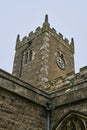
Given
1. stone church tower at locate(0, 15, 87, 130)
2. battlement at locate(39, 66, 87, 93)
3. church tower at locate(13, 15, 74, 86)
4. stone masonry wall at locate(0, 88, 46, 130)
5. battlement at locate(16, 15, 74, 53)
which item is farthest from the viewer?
battlement at locate(16, 15, 74, 53)

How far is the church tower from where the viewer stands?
18562 millimetres

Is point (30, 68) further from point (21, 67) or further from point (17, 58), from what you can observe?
point (17, 58)

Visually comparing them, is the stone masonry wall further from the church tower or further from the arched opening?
the church tower

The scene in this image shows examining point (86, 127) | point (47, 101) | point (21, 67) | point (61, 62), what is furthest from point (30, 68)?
point (86, 127)

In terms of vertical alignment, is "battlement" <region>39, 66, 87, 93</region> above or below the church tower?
below

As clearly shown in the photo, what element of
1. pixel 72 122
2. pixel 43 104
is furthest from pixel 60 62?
pixel 72 122

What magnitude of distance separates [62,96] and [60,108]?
0.52 m

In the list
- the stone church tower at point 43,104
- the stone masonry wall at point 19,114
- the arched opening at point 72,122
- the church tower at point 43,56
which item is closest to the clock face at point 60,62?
the church tower at point 43,56

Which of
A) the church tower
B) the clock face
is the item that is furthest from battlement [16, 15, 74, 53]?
the clock face

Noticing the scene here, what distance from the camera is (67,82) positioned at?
36.8 ft

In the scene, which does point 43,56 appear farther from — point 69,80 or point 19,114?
point 19,114

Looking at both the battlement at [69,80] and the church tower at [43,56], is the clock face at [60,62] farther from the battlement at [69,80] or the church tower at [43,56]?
the battlement at [69,80]

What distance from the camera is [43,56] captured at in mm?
18906

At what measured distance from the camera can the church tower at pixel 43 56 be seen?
60.9 ft
